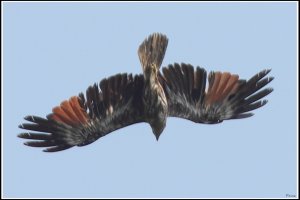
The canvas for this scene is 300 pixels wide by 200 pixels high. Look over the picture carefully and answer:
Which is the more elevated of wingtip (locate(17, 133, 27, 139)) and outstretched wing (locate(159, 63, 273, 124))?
outstretched wing (locate(159, 63, 273, 124))

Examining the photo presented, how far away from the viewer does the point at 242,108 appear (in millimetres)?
16562

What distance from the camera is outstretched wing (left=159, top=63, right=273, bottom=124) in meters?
16.2

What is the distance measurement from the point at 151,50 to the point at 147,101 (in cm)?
78

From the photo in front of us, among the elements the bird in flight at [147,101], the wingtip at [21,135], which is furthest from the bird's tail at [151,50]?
the wingtip at [21,135]

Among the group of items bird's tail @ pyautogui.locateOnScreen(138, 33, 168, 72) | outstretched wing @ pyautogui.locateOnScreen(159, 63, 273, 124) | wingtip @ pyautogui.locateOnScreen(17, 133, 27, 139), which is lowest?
wingtip @ pyautogui.locateOnScreen(17, 133, 27, 139)

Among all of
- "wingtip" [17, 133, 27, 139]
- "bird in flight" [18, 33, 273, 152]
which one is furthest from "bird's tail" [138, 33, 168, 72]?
"wingtip" [17, 133, 27, 139]

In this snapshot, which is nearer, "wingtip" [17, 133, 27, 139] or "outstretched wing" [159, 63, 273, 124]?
"wingtip" [17, 133, 27, 139]

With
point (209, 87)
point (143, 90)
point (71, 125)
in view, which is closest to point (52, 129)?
point (71, 125)

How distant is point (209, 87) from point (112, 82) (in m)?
1.81

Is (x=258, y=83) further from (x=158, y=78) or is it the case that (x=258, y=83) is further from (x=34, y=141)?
(x=34, y=141)

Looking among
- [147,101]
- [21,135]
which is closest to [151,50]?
[147,101]

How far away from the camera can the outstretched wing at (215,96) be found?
16250 mm

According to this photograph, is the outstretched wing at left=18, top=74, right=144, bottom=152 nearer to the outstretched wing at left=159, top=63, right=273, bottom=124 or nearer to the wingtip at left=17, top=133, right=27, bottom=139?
the wingtip at left=17, top=133, right=27, bottom=139

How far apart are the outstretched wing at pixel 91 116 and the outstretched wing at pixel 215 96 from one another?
2.31 ft
